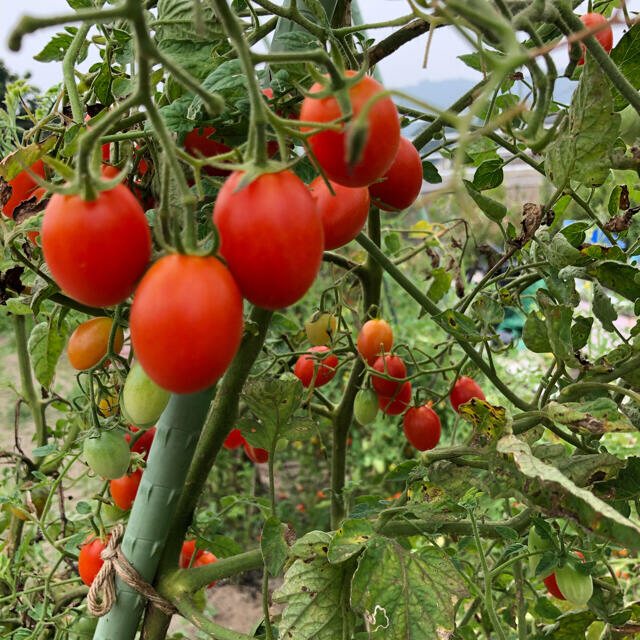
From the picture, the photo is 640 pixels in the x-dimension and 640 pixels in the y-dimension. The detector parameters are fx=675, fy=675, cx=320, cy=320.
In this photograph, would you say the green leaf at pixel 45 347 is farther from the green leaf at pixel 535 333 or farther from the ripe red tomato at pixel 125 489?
the green leaf at pixel 535 333

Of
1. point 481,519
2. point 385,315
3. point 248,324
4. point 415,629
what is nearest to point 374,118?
point 248,324

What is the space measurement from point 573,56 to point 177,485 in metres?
0.49

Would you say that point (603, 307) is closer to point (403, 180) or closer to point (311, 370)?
point (403, 180)

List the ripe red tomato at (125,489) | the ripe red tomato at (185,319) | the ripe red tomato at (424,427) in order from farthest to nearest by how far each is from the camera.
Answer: the ripe red tomato at (424,427) < the ripe red tomato at (125,489) < the ripe red tomato at (185,319)

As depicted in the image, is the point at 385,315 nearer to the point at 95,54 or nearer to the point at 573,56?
the point at 95,54

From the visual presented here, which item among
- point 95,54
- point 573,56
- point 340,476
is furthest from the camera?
point 340,476

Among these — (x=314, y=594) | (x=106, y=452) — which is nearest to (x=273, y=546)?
(x=314, y=594)

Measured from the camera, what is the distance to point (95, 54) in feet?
2.29

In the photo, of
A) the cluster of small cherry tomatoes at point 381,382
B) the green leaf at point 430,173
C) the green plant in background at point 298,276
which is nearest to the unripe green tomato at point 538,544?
the green plant in background at point 298,276

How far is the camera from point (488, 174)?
71cm

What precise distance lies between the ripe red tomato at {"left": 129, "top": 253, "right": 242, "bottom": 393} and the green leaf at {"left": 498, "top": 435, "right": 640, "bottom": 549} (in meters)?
0.22

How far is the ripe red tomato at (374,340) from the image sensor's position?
0.86 metres

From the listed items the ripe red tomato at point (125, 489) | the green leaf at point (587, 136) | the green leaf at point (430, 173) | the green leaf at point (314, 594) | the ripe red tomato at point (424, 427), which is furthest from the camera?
the ripe red tomato at point (424, 427)

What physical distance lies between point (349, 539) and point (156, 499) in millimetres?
195
